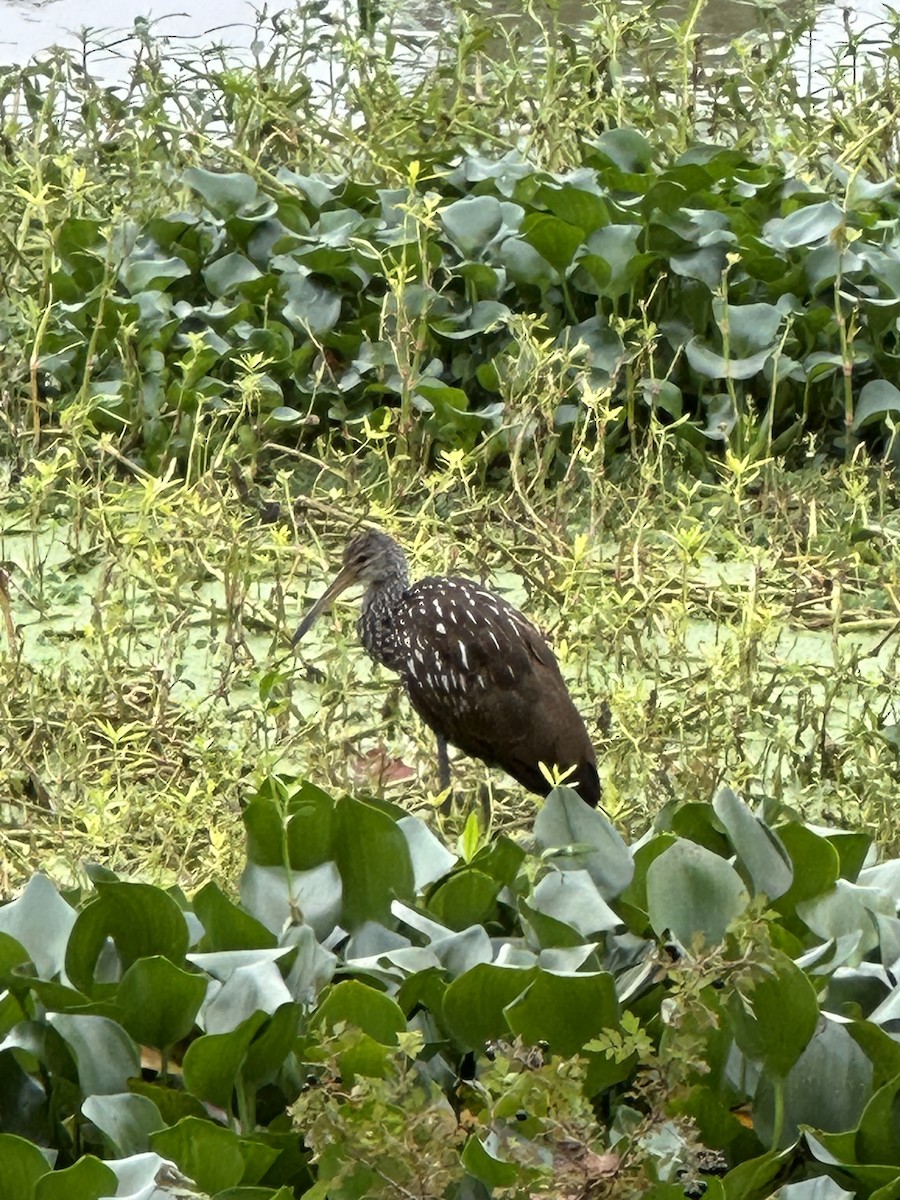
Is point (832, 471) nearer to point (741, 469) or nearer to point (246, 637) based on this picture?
point (741, 469)

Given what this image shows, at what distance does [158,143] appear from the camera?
27.2 feet

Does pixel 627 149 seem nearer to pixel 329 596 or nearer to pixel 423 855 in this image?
pixel 329 596

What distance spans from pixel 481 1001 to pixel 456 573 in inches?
121

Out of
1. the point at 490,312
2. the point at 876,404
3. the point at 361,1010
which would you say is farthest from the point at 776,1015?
the point at 490,312

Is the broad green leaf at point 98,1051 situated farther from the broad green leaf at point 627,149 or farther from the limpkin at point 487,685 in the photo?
the broad green leaf at point 627,149

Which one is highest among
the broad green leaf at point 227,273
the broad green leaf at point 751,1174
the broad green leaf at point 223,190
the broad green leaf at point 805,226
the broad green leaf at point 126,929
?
the broad green leaf at point 223,190

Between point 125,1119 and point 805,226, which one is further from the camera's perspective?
point 805,226

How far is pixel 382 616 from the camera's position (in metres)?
5.28

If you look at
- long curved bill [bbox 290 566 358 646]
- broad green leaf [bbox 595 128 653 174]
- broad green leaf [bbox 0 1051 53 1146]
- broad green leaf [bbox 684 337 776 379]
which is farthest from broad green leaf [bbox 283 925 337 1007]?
broad green leaf [bbox 595 128 653 174]

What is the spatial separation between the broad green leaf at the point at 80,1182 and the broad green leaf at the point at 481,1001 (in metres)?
0.60

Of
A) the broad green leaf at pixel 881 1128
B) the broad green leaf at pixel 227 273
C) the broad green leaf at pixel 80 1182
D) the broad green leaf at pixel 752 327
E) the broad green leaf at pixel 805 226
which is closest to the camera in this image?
Answer: the broad green leaf at pixel 80 1182

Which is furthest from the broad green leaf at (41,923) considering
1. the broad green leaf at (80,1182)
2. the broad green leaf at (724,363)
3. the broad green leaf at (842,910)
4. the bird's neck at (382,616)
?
the broad green leaf at (724,363)

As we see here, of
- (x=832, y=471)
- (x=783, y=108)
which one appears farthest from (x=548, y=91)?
(x=832, y=471)

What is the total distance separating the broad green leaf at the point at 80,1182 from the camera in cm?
276
